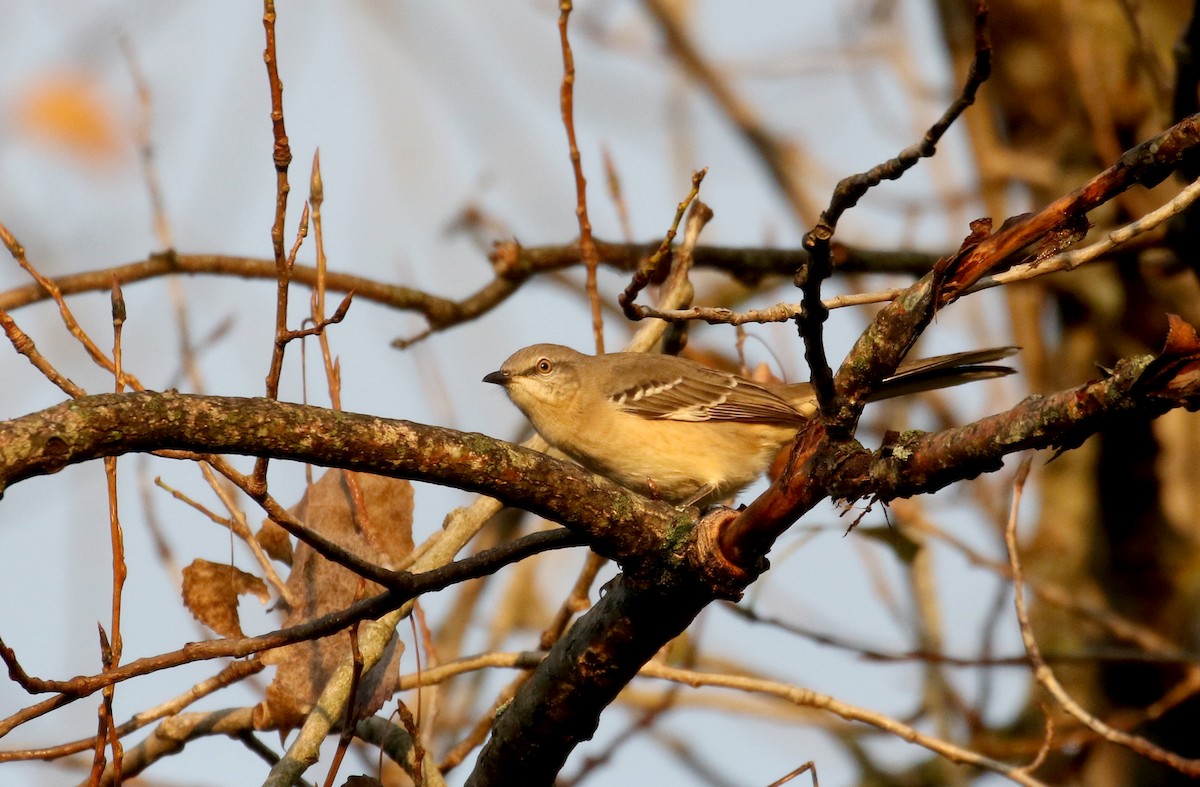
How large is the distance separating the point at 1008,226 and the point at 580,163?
101 inches

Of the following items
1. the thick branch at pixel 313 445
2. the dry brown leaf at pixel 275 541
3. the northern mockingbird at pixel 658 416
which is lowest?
the thick branch at pixel 313 445

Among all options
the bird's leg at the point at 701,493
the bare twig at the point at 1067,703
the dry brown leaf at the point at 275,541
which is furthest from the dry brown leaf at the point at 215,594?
the bare twig at the point at 1067,703

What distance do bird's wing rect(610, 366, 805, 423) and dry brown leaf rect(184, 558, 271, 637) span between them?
10.1 ft

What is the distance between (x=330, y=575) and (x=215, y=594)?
45cm

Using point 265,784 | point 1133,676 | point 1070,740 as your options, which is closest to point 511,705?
point 265,784

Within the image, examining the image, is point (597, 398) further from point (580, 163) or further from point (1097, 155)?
point (1097, 155)

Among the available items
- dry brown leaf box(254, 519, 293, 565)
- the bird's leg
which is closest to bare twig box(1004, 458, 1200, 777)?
the bird's leg

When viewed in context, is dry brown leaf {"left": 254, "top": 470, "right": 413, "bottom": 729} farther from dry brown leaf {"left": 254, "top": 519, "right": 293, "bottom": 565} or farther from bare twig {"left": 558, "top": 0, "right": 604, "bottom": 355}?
bare twig {"left": 558, "top": 0, "right": 604, "bottom": 355}

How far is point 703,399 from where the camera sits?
21.8 ft

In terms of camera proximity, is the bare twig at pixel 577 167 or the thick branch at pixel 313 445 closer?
the thick branch at pixel 313 445

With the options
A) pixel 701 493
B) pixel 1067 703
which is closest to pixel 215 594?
pixel 701 493

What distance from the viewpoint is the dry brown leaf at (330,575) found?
161 inches

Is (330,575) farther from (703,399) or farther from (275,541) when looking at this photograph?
(703,399)

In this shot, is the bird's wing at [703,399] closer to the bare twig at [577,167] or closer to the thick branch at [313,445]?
the bare twig at [577,167]
